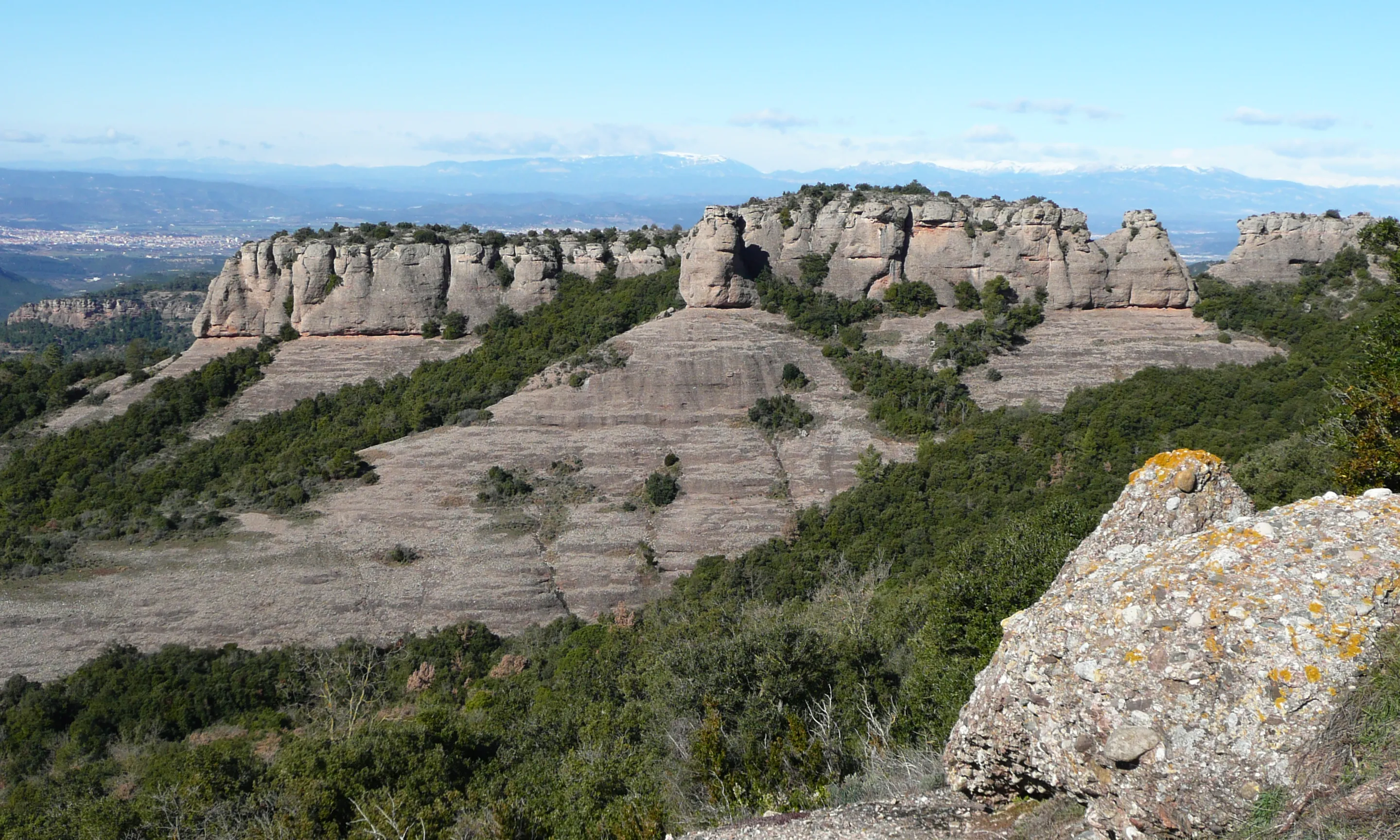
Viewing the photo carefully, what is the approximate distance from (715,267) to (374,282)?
1921 cm

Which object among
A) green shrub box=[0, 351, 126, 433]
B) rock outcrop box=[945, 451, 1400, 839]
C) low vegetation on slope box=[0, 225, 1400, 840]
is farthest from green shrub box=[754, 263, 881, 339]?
rock outcrop box=[945, 451, 1400, 839]

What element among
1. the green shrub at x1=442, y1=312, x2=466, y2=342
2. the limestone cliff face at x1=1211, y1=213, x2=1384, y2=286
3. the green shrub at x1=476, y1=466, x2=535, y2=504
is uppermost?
the limestone cliff face at x1=1211, y1=213, x2=1384, y2=286

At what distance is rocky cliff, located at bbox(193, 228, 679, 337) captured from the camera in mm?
52188

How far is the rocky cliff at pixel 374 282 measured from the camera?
2055 inches

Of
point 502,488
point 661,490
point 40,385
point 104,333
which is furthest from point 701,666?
point 104,333

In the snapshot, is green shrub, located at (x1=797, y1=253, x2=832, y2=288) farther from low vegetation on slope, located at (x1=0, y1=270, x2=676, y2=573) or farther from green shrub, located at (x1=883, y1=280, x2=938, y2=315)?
low vegetation on slope, located at (x1=0, y1=270, x2=676, y2=573)

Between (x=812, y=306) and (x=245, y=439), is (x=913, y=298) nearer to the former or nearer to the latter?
(x=812, y=306)

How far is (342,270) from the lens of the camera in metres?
52.2

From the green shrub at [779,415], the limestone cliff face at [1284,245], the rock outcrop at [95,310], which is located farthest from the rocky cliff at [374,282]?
the rock outcrop at [95,310]

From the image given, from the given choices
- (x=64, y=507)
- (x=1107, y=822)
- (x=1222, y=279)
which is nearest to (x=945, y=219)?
(x=1222, y=279)

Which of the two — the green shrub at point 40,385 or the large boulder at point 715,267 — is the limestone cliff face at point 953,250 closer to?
the large boulder at point 715,267

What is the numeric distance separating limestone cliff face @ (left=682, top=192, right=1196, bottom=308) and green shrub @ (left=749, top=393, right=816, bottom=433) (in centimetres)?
898

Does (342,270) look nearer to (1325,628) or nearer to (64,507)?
(64,507)

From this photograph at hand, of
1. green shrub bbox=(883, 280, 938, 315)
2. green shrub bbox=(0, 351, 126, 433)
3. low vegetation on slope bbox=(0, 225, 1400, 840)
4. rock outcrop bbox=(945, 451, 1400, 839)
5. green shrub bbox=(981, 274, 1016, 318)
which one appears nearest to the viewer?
rock outcrop bbox=(945, 451, 1400, 839)
